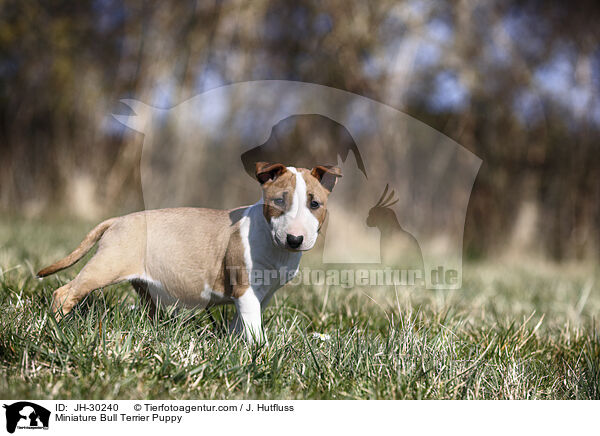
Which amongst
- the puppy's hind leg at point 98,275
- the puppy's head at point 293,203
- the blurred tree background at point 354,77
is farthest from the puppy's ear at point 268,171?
the blurred tree background at point 354,77

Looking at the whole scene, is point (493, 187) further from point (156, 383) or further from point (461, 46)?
point (156, 383)

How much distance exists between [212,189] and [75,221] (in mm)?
3547

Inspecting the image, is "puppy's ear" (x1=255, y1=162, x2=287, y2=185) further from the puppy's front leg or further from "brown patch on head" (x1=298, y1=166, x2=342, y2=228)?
the puppy's front leg

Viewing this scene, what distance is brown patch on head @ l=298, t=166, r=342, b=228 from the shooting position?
2.08 meters

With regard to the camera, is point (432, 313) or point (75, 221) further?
point (75, 221)

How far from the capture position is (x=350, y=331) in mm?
2756

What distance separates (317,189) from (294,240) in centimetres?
27

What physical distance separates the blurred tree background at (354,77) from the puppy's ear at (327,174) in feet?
15.5

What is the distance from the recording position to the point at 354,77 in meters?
7.32

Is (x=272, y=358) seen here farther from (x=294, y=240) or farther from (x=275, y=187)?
(x=275, y=187)

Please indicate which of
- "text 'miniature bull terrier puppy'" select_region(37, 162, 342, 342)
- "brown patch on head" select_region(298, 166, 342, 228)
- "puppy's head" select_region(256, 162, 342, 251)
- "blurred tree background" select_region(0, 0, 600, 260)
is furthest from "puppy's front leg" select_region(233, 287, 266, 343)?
"blurred tree background" select_region(0, 0, 600, 260)

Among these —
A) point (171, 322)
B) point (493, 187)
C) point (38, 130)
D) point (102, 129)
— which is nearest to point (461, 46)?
point (493, 187)
